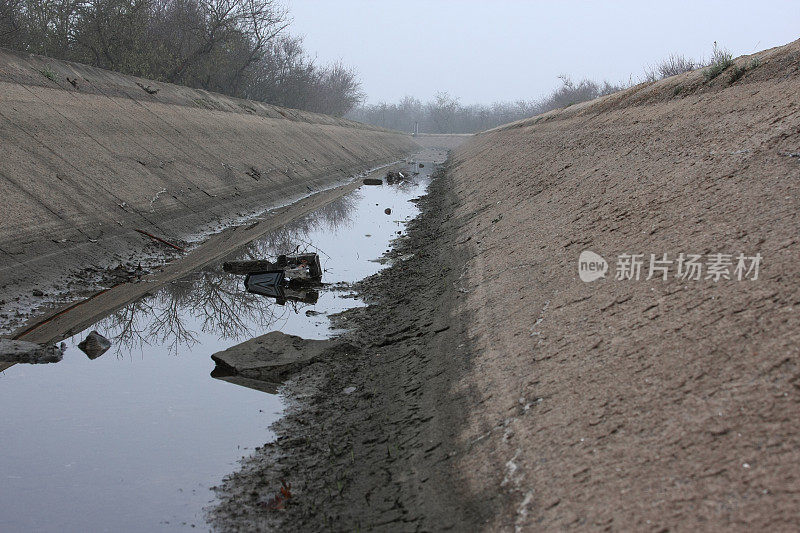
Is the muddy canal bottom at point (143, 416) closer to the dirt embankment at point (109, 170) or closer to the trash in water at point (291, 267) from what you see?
the trash in water at point (291, 267)

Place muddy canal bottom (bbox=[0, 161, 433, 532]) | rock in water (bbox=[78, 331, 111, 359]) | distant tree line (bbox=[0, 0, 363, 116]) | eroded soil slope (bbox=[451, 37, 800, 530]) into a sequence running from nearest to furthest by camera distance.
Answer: eroded soil slope (bbox=[451, 37, 800, 530]) < muddy canal bottom (bbox=[0, 161, 433, 532]) < rock in water (bbox=[78, 331, 111, 359]) < distant tree line (bbox=[0, 0, 363, 116])

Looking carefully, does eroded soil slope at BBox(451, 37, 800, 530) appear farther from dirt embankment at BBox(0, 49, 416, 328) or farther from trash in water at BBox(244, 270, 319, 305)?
dirt embankment at BBox(0, 49, 416, 328)

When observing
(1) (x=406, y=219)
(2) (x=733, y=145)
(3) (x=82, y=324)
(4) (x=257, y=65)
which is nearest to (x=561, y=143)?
(1) (x=406, y=219)

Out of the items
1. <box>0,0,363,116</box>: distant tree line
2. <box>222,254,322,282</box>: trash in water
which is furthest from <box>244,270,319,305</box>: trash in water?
<box>0,0,363,116</box>: distant tree line

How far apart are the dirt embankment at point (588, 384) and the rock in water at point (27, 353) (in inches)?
93.3

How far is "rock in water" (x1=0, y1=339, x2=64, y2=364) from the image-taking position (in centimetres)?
556

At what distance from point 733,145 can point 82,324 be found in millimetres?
7223

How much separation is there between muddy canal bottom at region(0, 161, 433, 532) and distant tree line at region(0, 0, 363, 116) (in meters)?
16.5

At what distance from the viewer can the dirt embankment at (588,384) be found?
2.67m

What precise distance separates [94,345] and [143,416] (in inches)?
63.3

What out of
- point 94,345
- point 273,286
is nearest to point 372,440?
point 94,345

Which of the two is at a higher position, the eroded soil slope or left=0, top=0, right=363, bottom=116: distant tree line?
left=0, top=0, right=363, bottom=116: distant tree line

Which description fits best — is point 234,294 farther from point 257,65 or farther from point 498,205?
point 257,65

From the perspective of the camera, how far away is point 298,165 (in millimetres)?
22562
